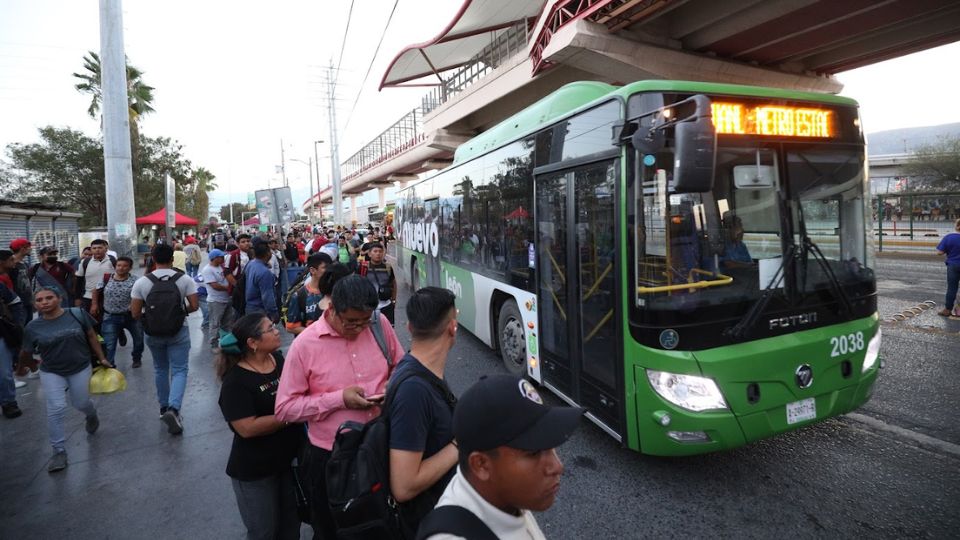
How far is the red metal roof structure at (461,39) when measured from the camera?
1992cm

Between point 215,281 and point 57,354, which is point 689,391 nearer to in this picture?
point 57,354

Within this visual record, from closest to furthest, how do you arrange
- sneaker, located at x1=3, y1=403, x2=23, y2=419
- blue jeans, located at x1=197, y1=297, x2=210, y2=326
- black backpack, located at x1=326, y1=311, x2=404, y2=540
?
black backpack, located at x1=326, y1=311, x2=404, y2=540 < sneaker, located at x1=3, y1=403, x2=23, y2=419 < blue jeans, located at x1=197, y1=297, x2=210, y2=326

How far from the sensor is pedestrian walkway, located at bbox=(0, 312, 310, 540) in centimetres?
354

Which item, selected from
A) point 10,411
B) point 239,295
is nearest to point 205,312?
point 239,295

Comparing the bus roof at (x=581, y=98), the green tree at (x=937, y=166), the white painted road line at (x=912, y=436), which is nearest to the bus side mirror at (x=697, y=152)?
the bus roof at (x=581, y=98)

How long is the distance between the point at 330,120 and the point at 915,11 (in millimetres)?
33529

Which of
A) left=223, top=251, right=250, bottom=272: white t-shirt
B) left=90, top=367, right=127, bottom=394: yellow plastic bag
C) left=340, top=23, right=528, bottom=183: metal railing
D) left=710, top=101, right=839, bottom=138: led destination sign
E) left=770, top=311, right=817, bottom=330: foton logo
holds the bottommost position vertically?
left=90, top=367, right=127, bottom=394: yellow plastic bag

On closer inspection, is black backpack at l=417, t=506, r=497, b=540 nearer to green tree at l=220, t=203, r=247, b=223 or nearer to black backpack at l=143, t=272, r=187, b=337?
black backpack at l=143, t=272, r=187, b=337

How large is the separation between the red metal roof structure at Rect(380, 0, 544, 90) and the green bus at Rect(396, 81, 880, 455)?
1768cm

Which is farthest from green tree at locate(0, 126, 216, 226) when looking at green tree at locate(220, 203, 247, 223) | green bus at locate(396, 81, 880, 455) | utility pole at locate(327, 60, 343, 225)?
green tree at locate(220, 203, 247, 223)

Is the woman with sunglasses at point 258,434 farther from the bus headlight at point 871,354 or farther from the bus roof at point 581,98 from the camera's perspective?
the bus headlight at point 871,354

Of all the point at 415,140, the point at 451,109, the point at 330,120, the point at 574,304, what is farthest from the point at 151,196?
the point at 574,304

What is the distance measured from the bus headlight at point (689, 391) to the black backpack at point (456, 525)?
8.53 ft

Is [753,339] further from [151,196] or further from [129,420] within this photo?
[151,196]
